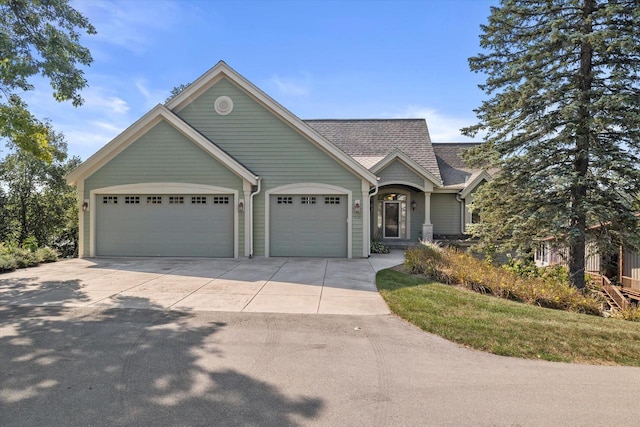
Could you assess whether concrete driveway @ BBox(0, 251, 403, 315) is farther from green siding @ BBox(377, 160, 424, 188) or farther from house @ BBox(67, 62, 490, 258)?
green siding @ BBox(377, 160, 424, 188)

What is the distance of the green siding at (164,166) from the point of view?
12.5m

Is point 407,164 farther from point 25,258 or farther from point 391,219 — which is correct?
point 25,258

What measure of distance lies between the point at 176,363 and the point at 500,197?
962 centimetres

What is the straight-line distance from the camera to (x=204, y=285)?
319 inches

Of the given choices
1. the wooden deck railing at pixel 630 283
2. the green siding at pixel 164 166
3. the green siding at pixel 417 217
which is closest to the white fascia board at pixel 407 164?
the green siding at pixel 417 217

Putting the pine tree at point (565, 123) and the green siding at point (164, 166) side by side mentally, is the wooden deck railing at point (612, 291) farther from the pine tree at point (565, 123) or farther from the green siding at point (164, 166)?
the green siding at point (164, 166)

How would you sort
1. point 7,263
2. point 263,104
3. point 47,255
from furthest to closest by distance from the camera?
1. point 263,104
2. point 47,255
3. point 7,263

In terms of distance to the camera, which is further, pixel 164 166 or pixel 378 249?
pixel 378 249

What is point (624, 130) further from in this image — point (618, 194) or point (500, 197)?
point (500, 197)

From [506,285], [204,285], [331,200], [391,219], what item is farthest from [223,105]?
[506,285]

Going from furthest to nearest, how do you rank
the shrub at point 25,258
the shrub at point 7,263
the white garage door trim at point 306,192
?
the white garage door trim at point 306,192 < the shrub at point 25,258 < the shrub at point 7,263

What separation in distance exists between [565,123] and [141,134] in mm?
13659

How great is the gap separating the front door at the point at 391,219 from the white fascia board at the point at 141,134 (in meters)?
7.99

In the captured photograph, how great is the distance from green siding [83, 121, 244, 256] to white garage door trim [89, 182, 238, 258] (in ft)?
0.44
